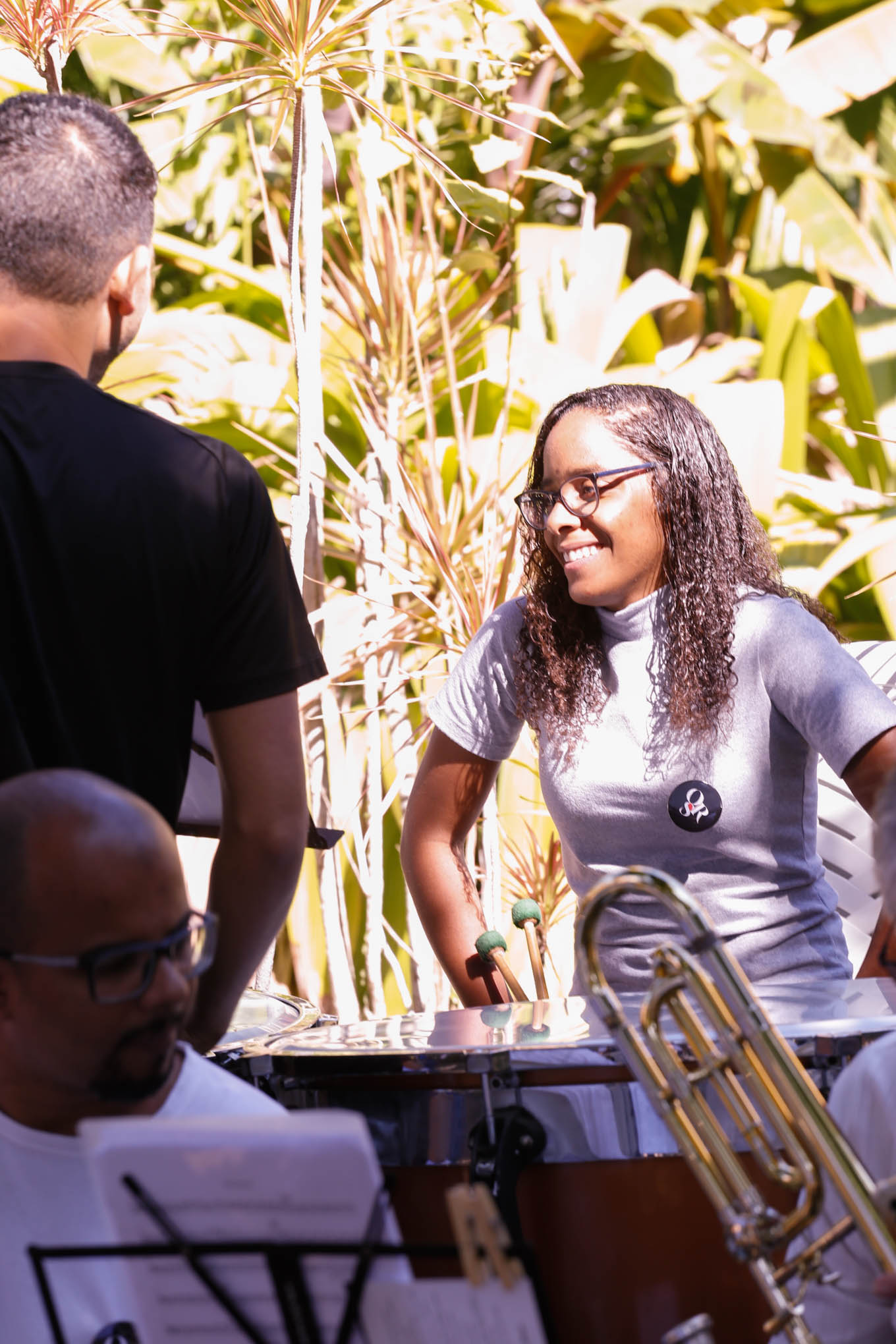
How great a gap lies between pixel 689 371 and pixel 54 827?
12.6ft

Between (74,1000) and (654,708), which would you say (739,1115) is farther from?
(654,708)

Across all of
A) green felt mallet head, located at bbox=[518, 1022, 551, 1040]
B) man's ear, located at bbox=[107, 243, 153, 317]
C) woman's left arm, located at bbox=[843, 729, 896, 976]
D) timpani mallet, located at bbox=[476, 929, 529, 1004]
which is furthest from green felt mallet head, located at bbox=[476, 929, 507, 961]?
man's ear, located at bbox=[107, 243, 153, 317]

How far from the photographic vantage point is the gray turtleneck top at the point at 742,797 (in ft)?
6.65

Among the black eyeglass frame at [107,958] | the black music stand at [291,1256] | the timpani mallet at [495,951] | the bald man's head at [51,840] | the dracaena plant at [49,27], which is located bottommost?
the timpani mallet at [495,951]

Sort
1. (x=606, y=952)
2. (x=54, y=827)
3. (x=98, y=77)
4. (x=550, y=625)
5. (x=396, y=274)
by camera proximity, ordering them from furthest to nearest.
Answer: (x=98, y=77)
(x=396, y=274)
(x=550, y=625)
(x=606, y=952)
(x=54, y=827)

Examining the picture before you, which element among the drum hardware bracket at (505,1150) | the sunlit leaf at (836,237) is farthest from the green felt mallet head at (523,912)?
the sunlit leaf at (836,237)

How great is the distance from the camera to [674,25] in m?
5.95

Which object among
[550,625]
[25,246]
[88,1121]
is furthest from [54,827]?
[550,625]

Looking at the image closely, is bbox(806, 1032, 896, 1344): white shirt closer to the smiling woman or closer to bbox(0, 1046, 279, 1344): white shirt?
bbox(0, 1046, 279, 1344): white shirt

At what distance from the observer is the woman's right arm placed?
2332mm

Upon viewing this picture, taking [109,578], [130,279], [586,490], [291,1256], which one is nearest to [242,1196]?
[291,1256]

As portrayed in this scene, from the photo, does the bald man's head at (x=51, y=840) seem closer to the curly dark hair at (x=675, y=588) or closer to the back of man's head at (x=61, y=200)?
the back of man's head at (x=61, y=200)

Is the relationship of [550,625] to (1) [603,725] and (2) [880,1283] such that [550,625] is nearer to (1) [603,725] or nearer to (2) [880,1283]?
(1) [603,725]

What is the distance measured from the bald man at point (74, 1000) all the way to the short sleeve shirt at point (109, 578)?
0.79ft
